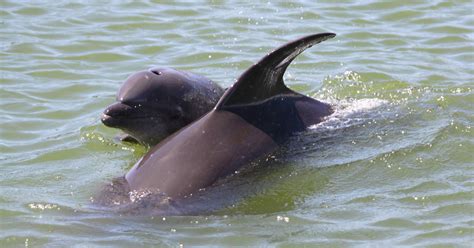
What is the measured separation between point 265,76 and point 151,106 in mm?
887

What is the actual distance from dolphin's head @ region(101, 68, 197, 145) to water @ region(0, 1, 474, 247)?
410 mm

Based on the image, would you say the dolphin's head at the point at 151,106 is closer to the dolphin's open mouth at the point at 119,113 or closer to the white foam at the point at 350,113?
the dolphin's open mouth at the point at 119,113

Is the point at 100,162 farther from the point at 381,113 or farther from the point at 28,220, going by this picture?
the point at 381,113

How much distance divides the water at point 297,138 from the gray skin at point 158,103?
430 millimetres

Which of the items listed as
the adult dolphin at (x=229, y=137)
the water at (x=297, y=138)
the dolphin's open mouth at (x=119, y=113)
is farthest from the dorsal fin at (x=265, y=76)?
the dolphin's open mouth at (x=119, y=113)

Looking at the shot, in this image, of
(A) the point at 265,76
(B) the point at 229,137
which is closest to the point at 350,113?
(A) the point at 265,76

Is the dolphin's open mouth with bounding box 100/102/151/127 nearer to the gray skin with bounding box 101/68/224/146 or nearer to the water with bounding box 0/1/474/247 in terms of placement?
the gray skin with bounding box 101/68/224/146

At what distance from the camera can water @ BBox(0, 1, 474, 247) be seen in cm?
668

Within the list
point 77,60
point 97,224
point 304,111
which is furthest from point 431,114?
point 77,60

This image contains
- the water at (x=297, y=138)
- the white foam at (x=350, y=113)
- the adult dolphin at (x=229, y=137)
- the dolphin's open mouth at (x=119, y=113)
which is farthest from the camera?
the white foam at (x=350, y=113)

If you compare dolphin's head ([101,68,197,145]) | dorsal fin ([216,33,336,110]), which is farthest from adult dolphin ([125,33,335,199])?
dolphin's head ([101,68,197,145])

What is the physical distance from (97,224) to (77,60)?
4.98 meters

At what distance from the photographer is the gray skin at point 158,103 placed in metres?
7.74

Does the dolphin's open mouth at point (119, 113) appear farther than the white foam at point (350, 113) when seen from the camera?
No
